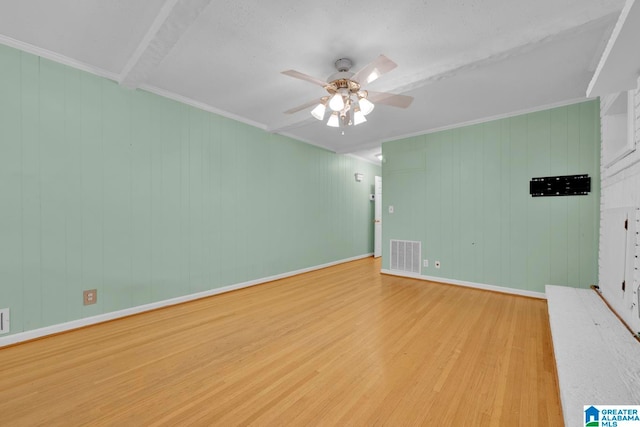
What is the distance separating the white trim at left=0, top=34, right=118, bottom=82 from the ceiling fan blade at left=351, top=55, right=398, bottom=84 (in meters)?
2.55

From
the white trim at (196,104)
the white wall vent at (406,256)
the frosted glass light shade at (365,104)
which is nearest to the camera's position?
the frosted glass light shade at (365,104)

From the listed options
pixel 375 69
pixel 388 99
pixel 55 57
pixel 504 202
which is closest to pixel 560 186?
pixel 504 202

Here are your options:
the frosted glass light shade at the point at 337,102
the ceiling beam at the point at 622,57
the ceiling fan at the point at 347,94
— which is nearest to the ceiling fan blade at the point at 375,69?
the ceiling fan at the point at 347,94

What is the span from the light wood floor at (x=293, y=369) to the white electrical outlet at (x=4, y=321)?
0.17 meters

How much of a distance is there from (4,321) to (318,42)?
3.47m

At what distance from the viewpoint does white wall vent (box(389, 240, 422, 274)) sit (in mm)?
4520

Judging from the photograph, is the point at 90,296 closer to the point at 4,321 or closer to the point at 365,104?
the point at 4,321

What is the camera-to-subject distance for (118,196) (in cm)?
273

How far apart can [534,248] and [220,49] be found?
14.5ft

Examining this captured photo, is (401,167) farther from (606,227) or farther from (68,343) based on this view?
(68,343)

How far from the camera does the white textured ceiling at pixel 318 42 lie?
180cm

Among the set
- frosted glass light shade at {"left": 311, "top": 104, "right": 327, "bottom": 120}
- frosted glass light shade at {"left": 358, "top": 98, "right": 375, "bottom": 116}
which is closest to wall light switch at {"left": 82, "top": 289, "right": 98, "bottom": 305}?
frosted glass light shade at {"left": 311, "top": 104, "right": 327, "bottom": 120}

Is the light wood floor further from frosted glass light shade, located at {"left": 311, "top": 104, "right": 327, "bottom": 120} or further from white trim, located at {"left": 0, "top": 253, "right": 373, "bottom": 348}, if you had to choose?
frosted glass light shade, located at {"left": 311, "top": 104, "right": 327, "bottom": 120}

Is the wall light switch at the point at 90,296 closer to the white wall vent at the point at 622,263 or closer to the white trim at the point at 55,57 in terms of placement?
the white trim at the point at 55,57
